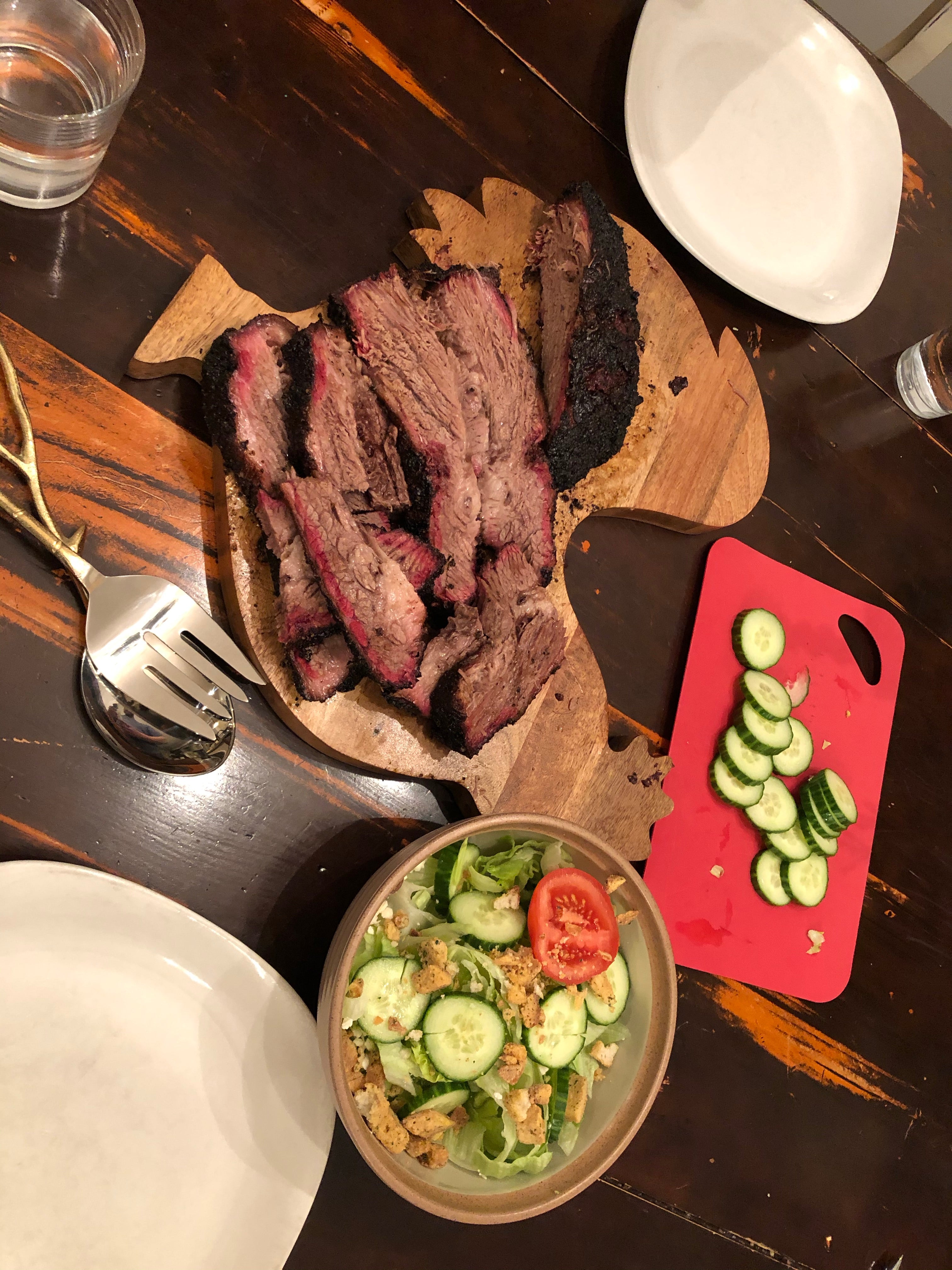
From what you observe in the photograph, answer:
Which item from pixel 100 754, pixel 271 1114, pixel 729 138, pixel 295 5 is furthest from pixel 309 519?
pixel 729 138

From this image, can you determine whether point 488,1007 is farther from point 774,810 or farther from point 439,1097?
point 774,810

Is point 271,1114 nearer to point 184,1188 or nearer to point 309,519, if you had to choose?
point 184,1188

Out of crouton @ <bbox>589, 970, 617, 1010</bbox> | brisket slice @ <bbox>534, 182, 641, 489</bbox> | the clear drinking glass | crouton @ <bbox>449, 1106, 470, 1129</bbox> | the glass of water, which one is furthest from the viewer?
the clear drinking glass

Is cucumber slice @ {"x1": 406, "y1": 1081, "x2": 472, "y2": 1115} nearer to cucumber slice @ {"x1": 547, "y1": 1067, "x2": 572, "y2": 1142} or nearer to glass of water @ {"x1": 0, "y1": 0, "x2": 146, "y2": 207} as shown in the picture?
cucumber slice @ {"x1": 547, "y1": 1067, "x2": 572, "y2": 1142}

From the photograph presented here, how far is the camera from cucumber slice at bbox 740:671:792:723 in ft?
10.3

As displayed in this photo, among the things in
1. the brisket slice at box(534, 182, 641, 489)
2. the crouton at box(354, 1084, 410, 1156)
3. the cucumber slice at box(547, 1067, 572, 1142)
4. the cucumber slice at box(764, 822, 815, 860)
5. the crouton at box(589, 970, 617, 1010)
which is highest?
the brisket slice at box(534, 182, 641, 489)

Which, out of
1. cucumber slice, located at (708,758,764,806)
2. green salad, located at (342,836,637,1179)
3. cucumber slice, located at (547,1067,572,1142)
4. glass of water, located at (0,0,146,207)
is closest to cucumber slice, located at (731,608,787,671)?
cucumber slice, located at (708,758,764,806)

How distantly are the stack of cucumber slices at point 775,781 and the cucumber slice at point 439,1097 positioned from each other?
52.7 inches

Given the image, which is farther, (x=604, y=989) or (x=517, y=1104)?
(x=604, y=989)

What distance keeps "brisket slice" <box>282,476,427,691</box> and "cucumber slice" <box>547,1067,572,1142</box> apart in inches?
45.5

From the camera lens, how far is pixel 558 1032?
246 centimetres

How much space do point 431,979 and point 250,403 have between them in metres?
1.55

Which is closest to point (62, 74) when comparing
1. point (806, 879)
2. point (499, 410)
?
point (499, 410)

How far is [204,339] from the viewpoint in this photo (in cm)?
237
